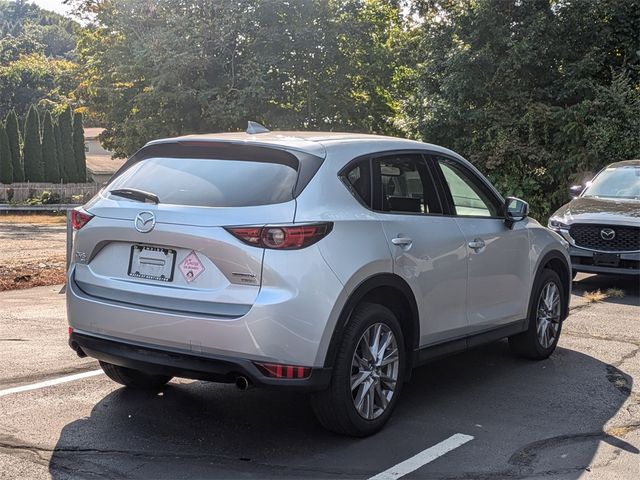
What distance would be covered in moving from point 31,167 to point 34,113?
334 centimetres

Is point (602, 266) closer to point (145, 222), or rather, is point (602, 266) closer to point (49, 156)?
point (145, 222)

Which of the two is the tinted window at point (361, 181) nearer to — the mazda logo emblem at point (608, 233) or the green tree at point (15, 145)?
the mazda logo emblem at point (608, 233)

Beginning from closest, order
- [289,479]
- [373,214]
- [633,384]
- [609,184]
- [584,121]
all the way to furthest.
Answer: [289,479]
[373,214]
[633,384]
[609,184]
[584,121]

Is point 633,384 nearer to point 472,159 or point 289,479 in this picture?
point 289,479

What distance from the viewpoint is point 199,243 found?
14.9 ft

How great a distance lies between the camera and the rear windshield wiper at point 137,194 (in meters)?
4.84

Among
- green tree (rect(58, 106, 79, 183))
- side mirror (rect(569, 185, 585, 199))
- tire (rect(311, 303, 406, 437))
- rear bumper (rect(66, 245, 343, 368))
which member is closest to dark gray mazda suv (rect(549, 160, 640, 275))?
side mirror (rect(569, 185, 585, 199))

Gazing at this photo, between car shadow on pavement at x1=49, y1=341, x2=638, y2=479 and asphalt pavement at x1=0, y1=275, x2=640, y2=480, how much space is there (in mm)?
10

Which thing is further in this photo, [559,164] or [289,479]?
[559,164]

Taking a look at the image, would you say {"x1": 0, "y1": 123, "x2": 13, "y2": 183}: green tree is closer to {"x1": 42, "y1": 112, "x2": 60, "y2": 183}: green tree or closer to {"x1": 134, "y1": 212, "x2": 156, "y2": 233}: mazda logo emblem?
{"x1": 42, "y1": 112, "x2": 60, "y2": 183}: green tree

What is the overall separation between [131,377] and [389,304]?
1883 mm

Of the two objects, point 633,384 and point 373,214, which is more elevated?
point 373,214

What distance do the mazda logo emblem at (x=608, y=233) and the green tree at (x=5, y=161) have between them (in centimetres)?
4545

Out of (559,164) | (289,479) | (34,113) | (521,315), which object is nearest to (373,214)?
(289,479)
